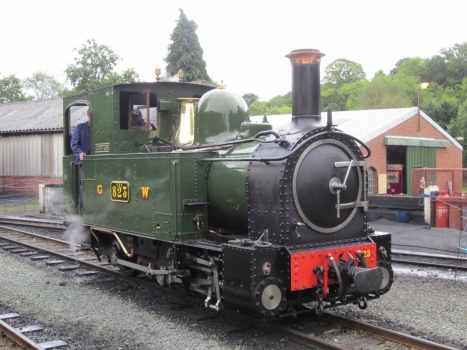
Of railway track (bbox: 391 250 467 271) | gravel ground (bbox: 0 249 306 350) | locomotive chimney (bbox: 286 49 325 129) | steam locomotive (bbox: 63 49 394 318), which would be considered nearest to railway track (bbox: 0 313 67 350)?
gravel ground (bbox: 0 249 306 350)

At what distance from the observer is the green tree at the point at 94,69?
39.2 metres

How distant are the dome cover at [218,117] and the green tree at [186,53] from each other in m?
28.4

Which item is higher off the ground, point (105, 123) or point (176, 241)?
point (105, 123)

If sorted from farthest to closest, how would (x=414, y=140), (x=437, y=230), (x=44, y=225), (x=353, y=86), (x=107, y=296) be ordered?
(x=353, y=86) → (x=414, y=140) → (x=44, y=225) → (x=437, y=230) → (x=107, y=296)

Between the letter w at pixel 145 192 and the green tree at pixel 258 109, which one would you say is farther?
the green tree at pixel 258 109

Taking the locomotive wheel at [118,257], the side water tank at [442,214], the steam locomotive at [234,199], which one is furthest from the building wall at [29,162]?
the steam locomotive at [234,199]

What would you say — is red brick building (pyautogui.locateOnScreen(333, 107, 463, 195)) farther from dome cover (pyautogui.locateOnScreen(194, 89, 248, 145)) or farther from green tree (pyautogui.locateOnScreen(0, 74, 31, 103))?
green tree (pyautogui.locateOnScreen(0, 74, 31, 103))

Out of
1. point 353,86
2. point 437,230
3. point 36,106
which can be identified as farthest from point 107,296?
point 353,86

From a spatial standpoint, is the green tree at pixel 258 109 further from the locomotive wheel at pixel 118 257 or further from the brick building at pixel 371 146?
the locomotive wheel at pixel 118 257

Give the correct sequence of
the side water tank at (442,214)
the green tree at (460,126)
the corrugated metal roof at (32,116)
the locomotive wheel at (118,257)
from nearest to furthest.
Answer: the locomotive wheel at (118,257), the side water tank at (442,214), the corrugated metal roof at (32,116), the green tree at (460,126)

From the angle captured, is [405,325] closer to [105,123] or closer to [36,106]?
[105,123]

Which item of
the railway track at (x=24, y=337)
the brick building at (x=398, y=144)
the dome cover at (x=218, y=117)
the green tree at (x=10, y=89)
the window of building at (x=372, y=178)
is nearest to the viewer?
the railway track at (x=24, y=337)

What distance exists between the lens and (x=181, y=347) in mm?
5113

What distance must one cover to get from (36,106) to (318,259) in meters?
27.0
